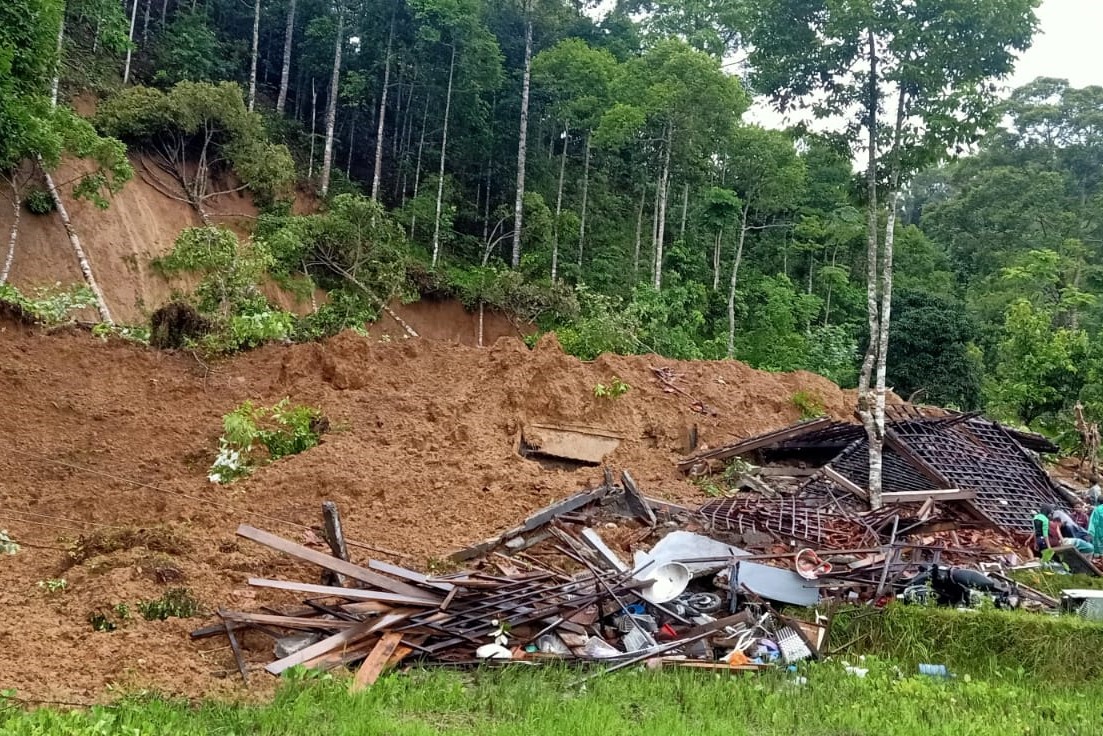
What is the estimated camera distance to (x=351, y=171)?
3072 centimetres

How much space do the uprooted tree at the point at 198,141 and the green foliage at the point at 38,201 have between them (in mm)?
4022

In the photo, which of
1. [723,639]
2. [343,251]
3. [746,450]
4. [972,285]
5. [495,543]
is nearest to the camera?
[723,639]

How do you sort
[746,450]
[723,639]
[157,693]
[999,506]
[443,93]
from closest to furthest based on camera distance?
[157,693]
[723,639]
[999,506]
[746,450]
[443,93]

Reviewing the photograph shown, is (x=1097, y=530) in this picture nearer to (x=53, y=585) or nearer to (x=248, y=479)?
(x=248, y=479)

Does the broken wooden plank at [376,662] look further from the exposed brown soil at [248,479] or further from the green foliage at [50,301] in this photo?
the green foliage at [50,301]

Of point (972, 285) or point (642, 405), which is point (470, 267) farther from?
point (972, 285)

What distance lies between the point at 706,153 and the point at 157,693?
26.1 m

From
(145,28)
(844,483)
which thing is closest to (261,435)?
(844,483)

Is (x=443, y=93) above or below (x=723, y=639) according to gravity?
above

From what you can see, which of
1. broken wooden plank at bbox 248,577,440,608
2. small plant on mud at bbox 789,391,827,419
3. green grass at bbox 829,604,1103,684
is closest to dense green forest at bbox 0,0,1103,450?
small plant on mud at bbox 789,391,827,419

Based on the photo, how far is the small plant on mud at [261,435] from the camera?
1012 centimetres

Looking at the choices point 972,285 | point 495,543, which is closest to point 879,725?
point 495,543

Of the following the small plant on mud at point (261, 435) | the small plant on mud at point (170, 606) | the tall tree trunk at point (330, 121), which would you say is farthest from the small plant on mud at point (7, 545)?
the tall tree trunk at point (330, 121)

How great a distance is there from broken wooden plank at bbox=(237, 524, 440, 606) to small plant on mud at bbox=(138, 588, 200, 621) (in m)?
0.62
